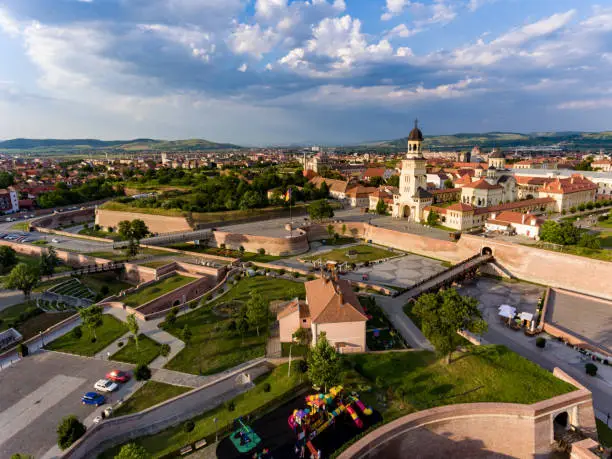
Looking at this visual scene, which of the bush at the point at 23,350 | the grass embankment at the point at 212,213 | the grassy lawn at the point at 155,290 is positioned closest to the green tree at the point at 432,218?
the grass embankment at the point at 212,213

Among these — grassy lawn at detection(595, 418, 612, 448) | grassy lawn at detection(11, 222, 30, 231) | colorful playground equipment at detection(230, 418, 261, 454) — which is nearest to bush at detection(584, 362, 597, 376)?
grassy lawn at detection(595, 418, 612, 448)

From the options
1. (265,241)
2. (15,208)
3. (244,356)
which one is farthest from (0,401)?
(15,208)

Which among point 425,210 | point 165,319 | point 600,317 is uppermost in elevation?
point 425,210

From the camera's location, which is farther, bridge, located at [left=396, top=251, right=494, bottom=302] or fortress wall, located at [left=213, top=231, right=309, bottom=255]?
fortress wall, located at [left=213, top=231, right=309, bottom=255]

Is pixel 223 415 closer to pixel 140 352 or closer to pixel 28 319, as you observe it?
pixel 140 352

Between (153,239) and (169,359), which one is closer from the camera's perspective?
(169,359)

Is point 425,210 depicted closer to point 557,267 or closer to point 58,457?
point 557,267

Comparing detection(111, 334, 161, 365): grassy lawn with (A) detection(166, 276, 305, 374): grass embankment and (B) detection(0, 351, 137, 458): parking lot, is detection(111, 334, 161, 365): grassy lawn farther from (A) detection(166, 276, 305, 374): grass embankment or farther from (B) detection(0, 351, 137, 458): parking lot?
(A) detection(166, 276, 305, 374): grass embankment
